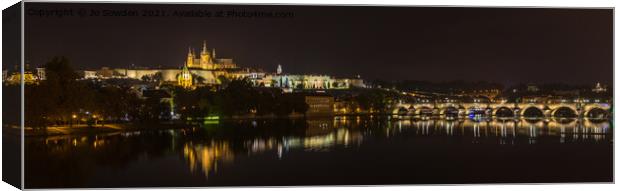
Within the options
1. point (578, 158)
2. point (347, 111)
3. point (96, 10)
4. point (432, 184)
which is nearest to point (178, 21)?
point (96, 10)

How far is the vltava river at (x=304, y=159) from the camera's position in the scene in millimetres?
12172

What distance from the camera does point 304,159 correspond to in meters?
14.9

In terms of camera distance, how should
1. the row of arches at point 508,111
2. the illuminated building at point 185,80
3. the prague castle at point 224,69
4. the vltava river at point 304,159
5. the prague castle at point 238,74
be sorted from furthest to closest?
the row of arches at point 508,111 < the illuminated building at point 185,80 < the prague castle at point 238,74 < the prague castle at point 224,69 < the vltava river at point 304,159

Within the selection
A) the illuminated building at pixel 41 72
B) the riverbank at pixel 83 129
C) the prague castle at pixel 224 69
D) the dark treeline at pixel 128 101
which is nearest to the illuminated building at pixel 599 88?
the prague castle at pixel 224 69

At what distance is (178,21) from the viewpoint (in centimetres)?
1141

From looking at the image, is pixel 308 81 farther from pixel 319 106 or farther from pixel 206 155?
pixel 319 106

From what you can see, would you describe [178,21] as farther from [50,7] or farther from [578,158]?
[578,158]

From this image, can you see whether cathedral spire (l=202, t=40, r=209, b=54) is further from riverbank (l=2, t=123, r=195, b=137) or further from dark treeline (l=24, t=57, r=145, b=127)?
riverbank (l=2, t=123, r=195, b=137)

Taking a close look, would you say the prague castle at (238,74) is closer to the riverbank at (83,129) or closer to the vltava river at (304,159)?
the vltava river at (304,159)

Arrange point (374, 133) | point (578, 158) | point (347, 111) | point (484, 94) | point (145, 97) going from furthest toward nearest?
1. point (347, 111)
2. point (145, 97)
3. point (374, 133)
4. point (484, 94)
5. point (578, 158)

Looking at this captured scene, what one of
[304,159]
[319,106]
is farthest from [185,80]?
[304,159]

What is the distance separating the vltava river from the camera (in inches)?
479

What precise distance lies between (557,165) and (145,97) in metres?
13.9

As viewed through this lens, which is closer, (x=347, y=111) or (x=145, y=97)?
(x=145, y=97)
